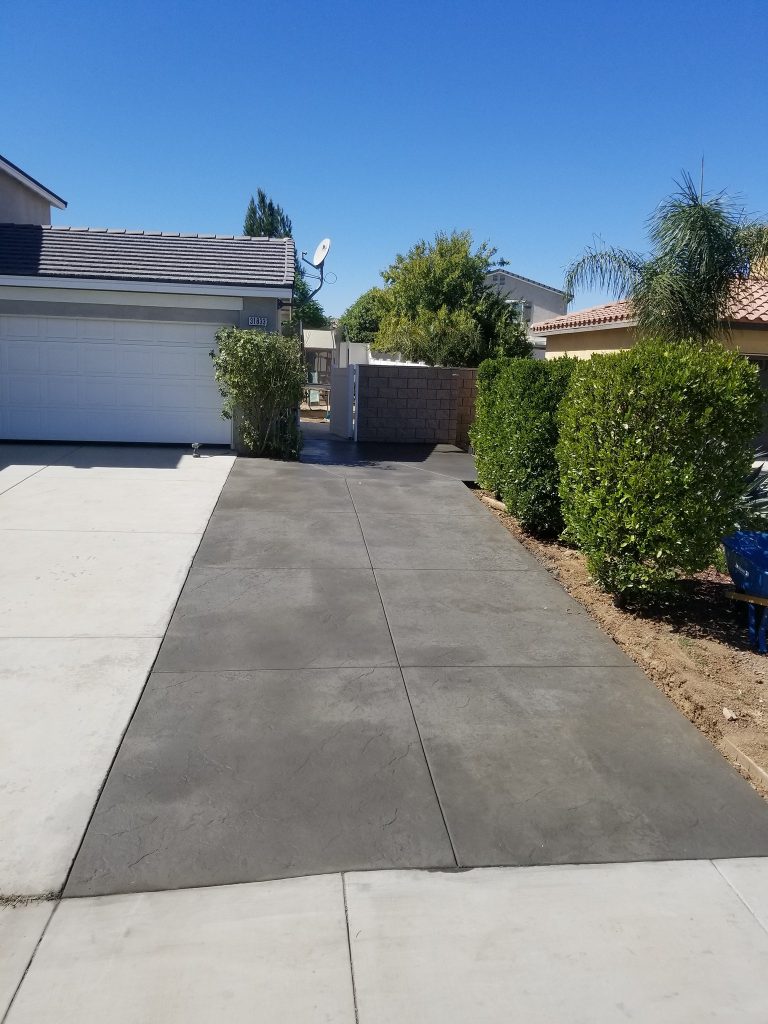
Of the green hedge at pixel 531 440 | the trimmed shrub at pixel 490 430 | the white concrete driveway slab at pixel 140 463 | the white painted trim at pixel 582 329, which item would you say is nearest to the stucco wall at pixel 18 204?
the white concrete driveway slab at pixel 140 463

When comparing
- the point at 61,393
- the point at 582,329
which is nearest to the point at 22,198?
the point at 61,393

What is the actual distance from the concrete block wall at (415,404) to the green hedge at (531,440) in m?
7.37

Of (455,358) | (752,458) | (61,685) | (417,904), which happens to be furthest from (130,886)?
(455,358)

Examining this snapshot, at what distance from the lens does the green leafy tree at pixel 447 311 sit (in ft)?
73.8

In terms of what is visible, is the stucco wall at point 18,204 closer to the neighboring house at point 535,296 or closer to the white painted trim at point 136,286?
the white painted trim at point 136,286

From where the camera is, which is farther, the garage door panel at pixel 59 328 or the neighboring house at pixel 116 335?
the garage door panel at pixel 59 328

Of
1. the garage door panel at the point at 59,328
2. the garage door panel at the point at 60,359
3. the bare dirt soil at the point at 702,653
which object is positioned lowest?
the bare dirt soil at the point at 702,653

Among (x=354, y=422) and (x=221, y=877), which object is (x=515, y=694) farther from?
(x=354, y=422)

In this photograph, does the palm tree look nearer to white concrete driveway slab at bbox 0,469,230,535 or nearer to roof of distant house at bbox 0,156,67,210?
white concrete driveway slab at bbox 0,469,230,535

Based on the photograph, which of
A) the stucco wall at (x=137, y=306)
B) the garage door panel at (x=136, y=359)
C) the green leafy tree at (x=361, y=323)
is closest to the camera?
the stucco wall at (x=137, y=306)

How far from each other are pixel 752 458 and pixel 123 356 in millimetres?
12038

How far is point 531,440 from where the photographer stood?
33.0ft

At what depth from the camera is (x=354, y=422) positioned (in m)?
19.1

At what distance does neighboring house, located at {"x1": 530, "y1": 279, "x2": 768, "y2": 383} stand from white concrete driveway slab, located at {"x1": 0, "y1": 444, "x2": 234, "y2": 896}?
33.1ft
